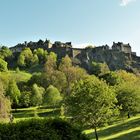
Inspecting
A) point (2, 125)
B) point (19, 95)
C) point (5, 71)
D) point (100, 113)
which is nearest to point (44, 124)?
→ point (2, 125)

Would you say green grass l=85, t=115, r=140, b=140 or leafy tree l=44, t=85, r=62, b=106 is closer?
green grass l=85, t=115, r=140, b=140

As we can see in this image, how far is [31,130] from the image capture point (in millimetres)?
23938

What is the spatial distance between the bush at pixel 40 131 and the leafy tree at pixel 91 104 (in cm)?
2772

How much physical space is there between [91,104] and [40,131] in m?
29.5

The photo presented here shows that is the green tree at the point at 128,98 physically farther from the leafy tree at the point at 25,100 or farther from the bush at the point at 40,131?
the bush at the point at 40,131

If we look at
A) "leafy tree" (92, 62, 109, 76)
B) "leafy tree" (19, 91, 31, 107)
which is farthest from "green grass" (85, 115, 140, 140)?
"leafy tree" (92, 62, 109, 76)

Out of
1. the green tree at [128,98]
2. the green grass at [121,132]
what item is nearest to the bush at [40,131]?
the green grass at [121,132]

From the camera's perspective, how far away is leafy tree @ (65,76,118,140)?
5306cm

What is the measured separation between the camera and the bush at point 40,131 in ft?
77.0

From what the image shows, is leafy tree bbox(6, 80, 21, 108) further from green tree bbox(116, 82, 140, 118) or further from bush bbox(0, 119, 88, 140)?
bush bbox(0, 119, 88, 140)

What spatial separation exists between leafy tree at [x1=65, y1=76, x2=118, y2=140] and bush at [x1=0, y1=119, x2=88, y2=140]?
27.7 metres

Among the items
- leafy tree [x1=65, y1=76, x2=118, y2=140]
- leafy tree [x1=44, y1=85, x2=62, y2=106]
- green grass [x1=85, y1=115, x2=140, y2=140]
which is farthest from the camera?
leafy tree [x1=44, y1=85, x2=62, y2=106]

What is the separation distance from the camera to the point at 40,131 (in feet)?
78.6

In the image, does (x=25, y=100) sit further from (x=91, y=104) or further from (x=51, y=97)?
(x=91, y=104)
